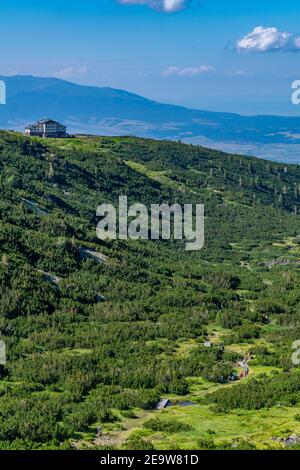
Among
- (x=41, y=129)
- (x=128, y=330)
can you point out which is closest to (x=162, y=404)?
(x=128, y=330)

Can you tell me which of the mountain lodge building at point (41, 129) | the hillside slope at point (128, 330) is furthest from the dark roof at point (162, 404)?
the mountain lodge building at point (41, 129)

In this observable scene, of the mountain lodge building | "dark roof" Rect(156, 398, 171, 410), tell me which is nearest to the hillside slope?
"dark roof" Rect(156, 398, 171, 410)

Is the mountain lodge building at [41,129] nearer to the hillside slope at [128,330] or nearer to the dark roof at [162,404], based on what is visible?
the hillside slope at [128,330]

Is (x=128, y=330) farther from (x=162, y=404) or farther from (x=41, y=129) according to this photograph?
(x=41, y=129)

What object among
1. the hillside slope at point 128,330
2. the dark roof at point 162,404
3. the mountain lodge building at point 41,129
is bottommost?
the dark roof at point 162,404

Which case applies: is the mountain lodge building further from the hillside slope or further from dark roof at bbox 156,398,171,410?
dark roof at bbox 156,398,171,410

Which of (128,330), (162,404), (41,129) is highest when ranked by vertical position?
(41,129)
